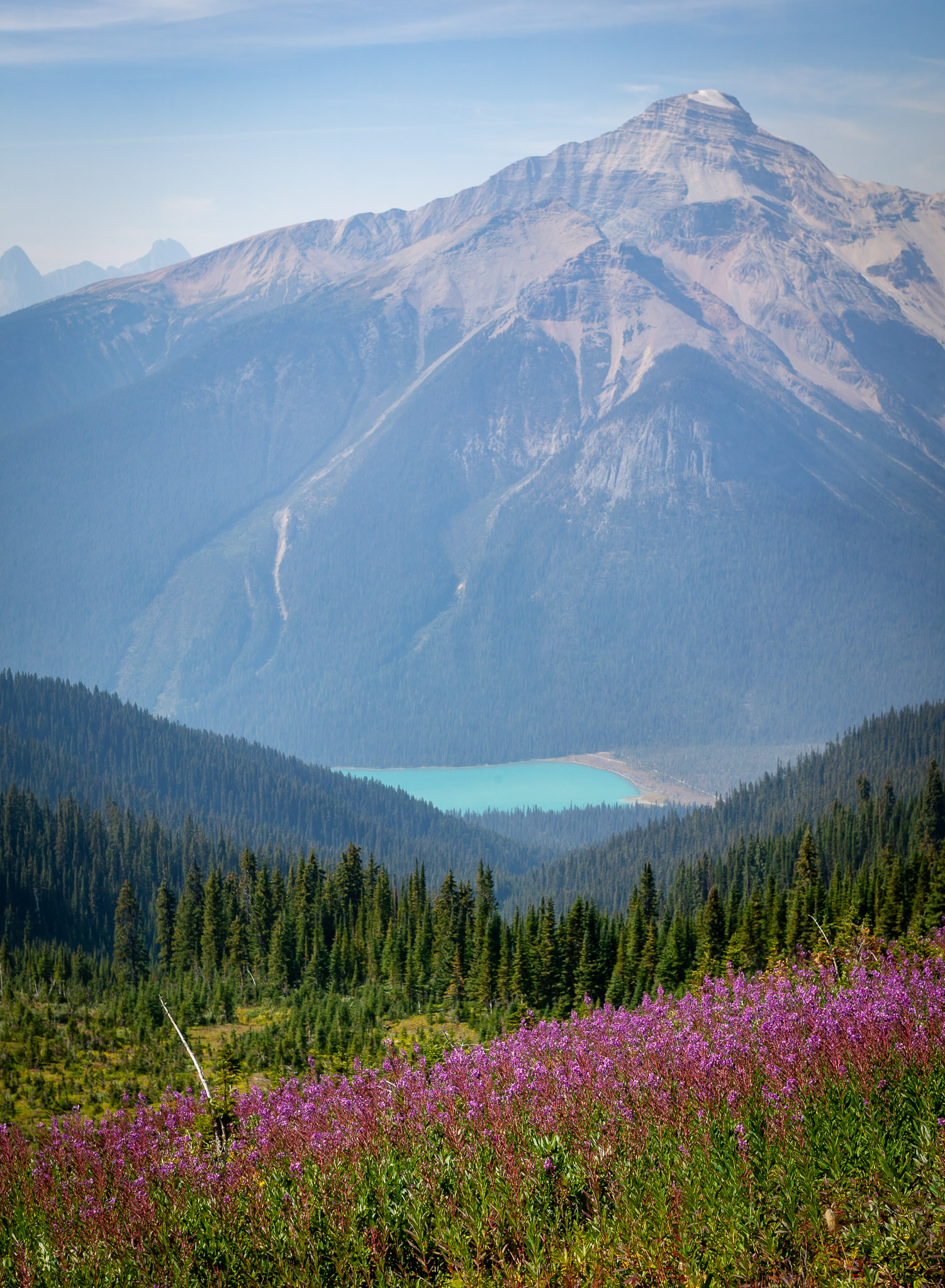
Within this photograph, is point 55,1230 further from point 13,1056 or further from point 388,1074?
point 13,1056

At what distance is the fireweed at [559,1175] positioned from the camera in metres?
14.0

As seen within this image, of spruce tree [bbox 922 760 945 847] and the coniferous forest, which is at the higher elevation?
spruce tree [bbox 922 760 945 847]

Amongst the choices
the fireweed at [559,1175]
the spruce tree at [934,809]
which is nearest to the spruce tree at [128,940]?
the spruce tree at [934,809]

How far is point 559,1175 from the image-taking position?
15.7 meters

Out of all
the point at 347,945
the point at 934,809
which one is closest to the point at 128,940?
the point at 347,945

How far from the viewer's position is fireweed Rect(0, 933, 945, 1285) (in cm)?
1398

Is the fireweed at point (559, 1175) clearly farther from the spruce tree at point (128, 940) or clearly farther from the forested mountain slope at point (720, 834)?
the forested mountain slope at point (720, 834)

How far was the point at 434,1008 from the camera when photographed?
76.5 m

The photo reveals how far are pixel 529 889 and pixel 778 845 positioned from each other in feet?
218

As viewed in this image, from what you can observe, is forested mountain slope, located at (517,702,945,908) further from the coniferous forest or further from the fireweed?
the fireweed

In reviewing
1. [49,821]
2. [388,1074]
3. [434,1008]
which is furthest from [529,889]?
[388,1074]

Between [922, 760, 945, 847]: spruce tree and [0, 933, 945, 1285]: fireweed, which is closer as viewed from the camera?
[0, 933, 945, 1285]: fireweed

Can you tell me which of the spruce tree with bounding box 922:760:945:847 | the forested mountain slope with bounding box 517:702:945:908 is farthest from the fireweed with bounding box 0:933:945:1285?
the forested mountain slope with bounding box 517:702:945:908

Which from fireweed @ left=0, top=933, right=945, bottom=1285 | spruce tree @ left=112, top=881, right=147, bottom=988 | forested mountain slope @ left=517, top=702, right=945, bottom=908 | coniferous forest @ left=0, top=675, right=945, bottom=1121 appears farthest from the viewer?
forested mountain slope @ left=517, top=702, right=945, bottom=908
